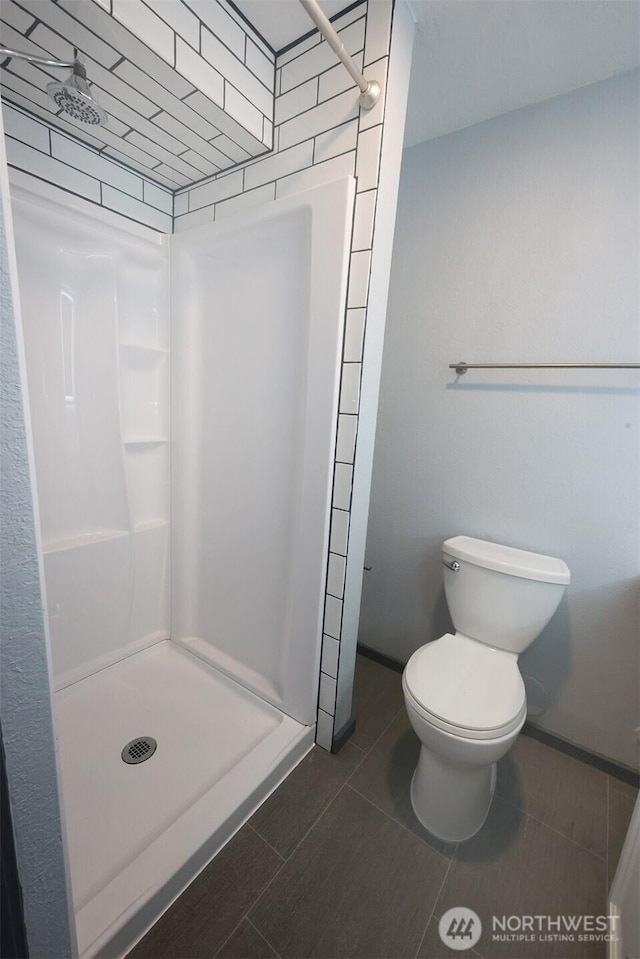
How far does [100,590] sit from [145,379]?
0.91 metres

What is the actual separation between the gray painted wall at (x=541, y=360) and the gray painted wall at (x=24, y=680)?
1.48 meters

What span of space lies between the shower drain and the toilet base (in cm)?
93

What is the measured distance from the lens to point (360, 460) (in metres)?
1.21

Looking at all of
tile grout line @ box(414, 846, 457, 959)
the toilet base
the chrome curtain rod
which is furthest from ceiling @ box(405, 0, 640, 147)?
tile grout line @ box(414, 846, 457, 959)

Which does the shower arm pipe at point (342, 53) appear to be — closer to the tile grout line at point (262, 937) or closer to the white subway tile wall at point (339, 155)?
the white subway tile wall at point (339, 155)

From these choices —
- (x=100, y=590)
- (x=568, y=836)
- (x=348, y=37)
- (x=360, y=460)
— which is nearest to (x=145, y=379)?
(x=100, y=590)

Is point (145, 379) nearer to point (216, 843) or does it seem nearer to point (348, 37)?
point (348, 37)

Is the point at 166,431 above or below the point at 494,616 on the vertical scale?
above

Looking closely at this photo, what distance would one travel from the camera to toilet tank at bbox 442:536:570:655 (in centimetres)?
131

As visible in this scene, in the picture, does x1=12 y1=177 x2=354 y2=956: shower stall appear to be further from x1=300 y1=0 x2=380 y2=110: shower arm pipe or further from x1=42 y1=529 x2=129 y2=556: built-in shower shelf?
x1=300 y1=0 x2=380 y2=110: shower arm pipe

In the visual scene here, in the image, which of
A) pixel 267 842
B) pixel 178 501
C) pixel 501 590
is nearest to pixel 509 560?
pixel 501 590

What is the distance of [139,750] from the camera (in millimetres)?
1341

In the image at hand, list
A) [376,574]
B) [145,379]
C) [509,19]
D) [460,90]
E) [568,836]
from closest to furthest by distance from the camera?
1. [509,19]
2. [568,836]
3. [460,90]
4. [145,379]
5. [376,574]

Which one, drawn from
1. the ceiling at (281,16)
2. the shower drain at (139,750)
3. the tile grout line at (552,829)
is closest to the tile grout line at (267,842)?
the shower drain at (139,750)
